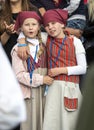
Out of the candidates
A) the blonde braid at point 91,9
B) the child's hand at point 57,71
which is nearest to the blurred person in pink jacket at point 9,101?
the child's hand at point 57,71

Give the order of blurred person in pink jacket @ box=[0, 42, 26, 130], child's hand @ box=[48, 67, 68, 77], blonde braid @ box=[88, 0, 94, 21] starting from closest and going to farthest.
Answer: blurred person in pink jacket @ box=[0, 42, 26, 130] < child's hand @ box=[48, 67, 68, 77] < blonde braid @ box=[88, 0, 94, 21]

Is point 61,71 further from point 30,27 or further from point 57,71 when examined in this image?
point 30,27

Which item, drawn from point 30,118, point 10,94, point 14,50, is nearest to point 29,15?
point 14,50

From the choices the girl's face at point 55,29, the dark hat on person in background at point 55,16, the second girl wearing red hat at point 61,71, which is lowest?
the second girl wearing red hat at point 61,71

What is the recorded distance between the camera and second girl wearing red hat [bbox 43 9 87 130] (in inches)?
162

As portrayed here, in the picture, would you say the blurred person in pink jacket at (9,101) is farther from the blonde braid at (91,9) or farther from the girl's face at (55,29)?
the blonde braid at (91,9)

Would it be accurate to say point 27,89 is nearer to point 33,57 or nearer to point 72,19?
point 33,57

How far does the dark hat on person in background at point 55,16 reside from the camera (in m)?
4.15

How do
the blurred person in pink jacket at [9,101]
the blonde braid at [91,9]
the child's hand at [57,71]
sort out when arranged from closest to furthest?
the blurred person in pink jacket at [9,101], the child's hand at [57,71], the blonde braid at [91,9]

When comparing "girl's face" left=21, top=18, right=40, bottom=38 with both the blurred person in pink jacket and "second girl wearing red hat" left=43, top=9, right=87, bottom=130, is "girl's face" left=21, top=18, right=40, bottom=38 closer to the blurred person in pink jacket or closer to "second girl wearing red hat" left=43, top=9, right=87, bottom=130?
"second girl wearing red hat" left=43, top=9, right=87, bottom=130

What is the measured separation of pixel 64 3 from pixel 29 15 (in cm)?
60

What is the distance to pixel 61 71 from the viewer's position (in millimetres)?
4098

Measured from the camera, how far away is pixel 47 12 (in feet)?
13.8

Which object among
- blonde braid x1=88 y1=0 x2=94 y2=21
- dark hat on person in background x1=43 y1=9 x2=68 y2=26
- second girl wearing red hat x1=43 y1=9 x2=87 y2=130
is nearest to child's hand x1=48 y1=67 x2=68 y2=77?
second girl wearing red hat x1=43 y1=9 x2=87 y2=130
